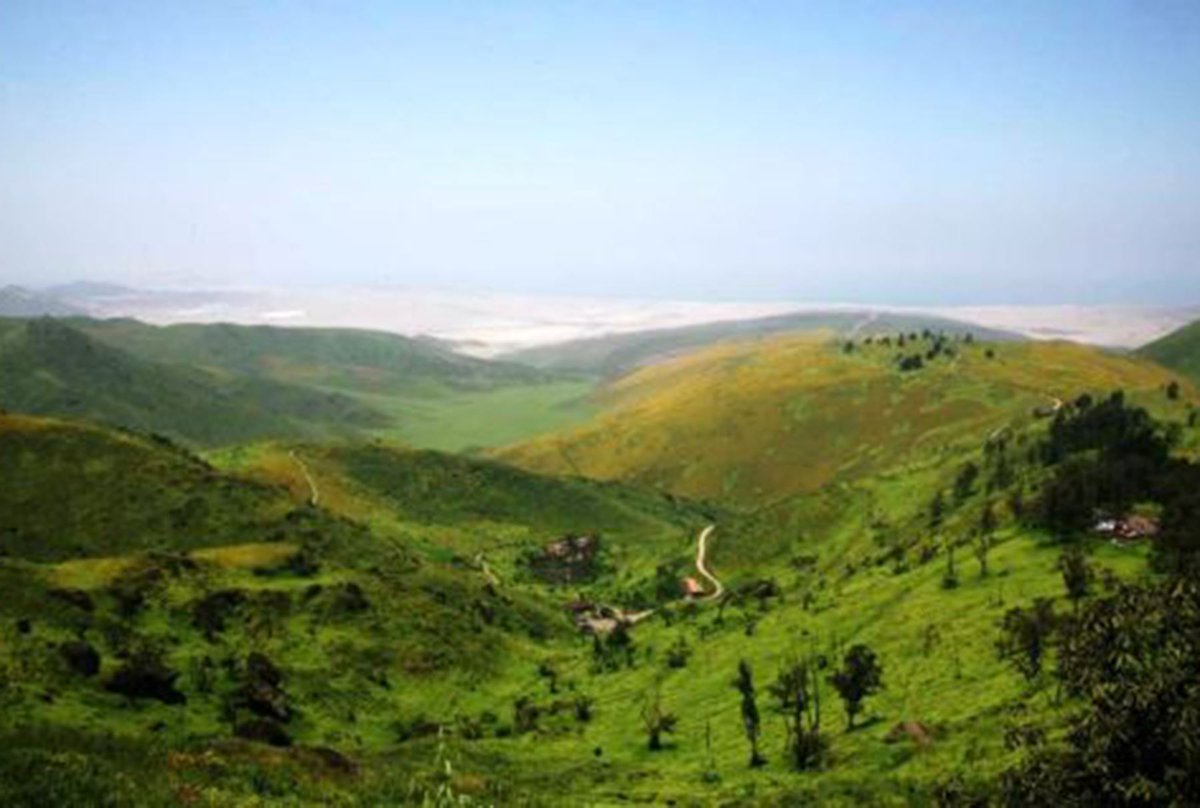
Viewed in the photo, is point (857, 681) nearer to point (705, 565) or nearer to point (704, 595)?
point (704, 595)

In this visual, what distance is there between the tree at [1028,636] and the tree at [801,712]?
12.6 m

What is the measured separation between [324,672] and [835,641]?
42944 mm

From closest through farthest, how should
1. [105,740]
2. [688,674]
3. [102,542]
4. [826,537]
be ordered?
[105,740]
[688,674]
[102,542]
[826,537]

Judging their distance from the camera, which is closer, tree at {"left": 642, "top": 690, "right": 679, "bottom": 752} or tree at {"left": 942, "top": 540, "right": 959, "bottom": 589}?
tree at {"left": 642, "top": 690, "right": 679, "bottom": 752}

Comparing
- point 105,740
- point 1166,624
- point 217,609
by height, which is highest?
point 1166,624

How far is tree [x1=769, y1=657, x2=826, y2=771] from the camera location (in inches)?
2479

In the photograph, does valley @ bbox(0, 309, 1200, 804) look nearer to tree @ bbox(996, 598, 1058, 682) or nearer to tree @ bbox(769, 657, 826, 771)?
tree @ bbox(769, 657, 826, 771)

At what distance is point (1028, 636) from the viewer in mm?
66562

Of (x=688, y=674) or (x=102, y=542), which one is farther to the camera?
(x=102, y=542)

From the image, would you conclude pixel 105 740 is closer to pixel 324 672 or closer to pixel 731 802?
pixel 731 802

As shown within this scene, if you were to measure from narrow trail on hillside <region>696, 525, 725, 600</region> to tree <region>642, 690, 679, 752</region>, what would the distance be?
54.2 m

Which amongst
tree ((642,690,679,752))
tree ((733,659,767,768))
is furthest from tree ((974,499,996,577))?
tree ((642,690,679,752))

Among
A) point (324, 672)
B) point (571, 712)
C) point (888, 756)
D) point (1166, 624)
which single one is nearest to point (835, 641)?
point (571, 712)

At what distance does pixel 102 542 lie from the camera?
126m
